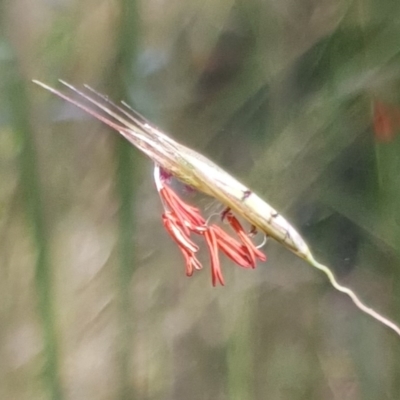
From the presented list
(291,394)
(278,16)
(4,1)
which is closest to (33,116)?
(4,1)

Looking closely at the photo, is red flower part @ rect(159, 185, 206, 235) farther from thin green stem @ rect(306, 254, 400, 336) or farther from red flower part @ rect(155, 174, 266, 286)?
thin green stem @ rect(306, 254, 400, 336)

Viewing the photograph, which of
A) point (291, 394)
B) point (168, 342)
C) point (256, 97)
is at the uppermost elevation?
point (256, 97)

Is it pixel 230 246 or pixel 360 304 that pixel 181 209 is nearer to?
pixel 230 246

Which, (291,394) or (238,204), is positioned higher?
(238,204)

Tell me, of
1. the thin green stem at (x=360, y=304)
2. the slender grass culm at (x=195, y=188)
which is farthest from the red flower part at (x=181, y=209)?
the thin green stem at (x=360, y=304)

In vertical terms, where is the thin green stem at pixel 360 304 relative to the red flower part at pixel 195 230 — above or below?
below

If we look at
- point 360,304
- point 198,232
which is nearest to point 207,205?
point 198,232

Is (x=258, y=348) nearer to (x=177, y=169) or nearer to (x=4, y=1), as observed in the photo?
(x=177, y=169)

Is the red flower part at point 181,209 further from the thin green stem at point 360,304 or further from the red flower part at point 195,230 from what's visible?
the thin green stem at point 360,304
